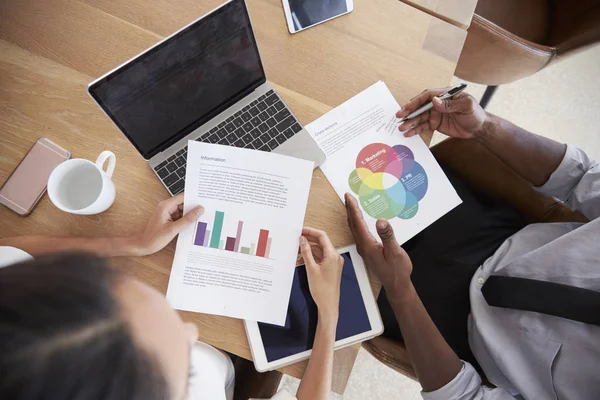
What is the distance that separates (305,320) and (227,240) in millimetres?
213

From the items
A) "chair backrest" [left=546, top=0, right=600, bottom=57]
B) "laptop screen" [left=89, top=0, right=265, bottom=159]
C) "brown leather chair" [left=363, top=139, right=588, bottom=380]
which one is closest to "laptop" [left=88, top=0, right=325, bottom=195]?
"laptop screen" [left=89, top=0, right=265, bottom=159]

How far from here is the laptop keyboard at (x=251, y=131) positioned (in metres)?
0.89

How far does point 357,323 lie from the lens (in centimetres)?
87

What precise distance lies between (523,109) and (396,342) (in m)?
1.20

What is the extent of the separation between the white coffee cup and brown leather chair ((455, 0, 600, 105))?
34.6 inches

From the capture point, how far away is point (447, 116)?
98 cm

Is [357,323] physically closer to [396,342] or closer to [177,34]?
[396,342]

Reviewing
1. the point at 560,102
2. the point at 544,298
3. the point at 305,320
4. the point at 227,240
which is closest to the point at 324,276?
the point at 305,320

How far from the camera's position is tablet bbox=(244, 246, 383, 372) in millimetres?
850

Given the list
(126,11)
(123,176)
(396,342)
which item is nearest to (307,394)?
(396,342)

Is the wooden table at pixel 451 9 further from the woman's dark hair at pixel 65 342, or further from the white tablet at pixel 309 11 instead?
the woman's dark hair at pixel 65 342

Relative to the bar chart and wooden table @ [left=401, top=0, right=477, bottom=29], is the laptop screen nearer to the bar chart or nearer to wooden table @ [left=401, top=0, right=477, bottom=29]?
the bar chart

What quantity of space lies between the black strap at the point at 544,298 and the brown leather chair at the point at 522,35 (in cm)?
57

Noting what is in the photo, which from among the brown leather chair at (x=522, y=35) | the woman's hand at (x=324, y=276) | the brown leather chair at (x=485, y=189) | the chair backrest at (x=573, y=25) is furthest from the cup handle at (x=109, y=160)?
the chair backrest at (x=573, y=25)
